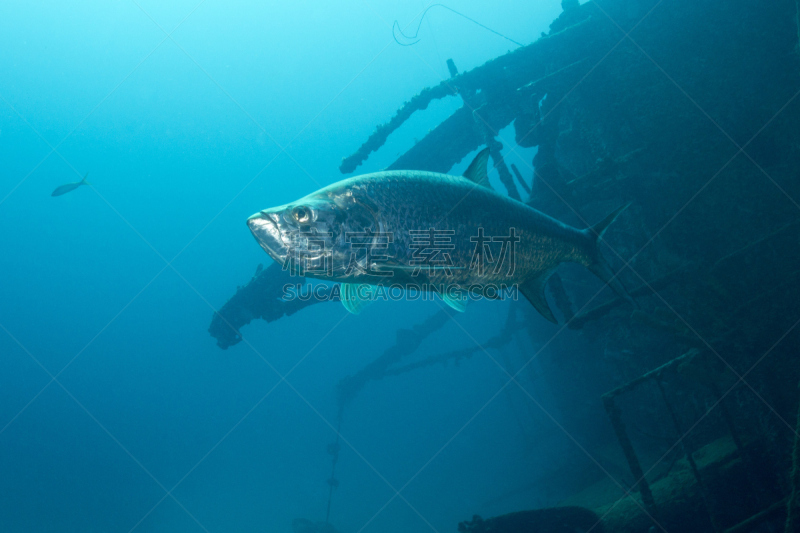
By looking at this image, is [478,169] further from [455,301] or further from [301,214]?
[301,214]

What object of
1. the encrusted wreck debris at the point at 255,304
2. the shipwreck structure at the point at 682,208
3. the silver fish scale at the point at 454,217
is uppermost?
the encrusted wreck debris at the point at 255,304

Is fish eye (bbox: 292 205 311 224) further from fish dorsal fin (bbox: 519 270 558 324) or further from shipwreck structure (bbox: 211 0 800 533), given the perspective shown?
shipwreck structure (bbox: 211 0 800 533)

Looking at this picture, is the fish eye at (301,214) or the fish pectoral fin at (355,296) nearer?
the fish eye at (301,214)

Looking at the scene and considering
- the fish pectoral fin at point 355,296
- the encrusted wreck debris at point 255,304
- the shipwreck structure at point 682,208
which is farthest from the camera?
the encrusted wreck debris at point 255,304

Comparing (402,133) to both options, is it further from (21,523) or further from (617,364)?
(21,523)

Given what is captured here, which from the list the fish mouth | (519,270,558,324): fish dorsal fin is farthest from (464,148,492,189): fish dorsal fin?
the fish mouth

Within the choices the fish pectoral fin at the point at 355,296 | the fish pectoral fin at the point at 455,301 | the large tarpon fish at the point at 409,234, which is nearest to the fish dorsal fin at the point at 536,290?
the large tarpon fish at the point at 409,234

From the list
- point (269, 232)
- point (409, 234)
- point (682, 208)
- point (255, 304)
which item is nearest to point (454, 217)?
point (409, 234)

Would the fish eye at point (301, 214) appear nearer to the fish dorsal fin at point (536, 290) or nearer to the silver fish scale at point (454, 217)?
the silver fish scale at point (454, 217)

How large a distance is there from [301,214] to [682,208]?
642 centimetres

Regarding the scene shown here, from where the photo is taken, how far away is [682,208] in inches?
218

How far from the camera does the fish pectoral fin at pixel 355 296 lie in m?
1.98

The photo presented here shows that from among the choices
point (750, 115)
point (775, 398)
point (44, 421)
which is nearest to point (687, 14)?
point (750, 115)

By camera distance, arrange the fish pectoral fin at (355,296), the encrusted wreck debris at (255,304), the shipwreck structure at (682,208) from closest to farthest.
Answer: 1. the fish pectoral fin at (355,296)
2. the shipwreck structure at (682,208)
3. the encrusted wreck debris at (255,304)
